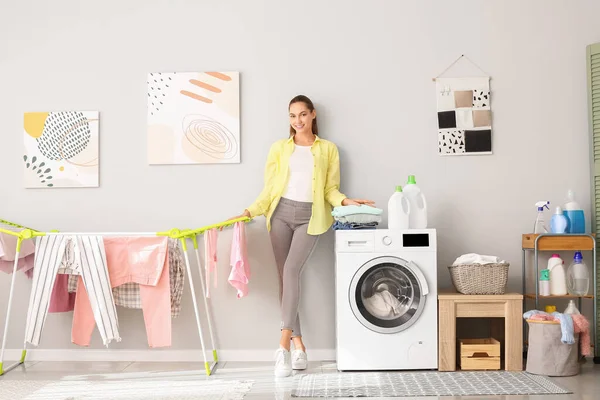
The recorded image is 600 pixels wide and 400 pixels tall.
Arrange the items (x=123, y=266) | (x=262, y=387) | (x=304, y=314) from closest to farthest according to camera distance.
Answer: (x=262, y=387)
(x=123, y=266)
(x=304, y=314)

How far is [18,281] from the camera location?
14.1ft

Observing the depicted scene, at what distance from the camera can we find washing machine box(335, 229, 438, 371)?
3.76 metres

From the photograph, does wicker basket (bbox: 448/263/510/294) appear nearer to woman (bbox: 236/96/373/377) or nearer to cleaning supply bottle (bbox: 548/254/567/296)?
cleaning supply bottle (bbox: 548/254/567/296)

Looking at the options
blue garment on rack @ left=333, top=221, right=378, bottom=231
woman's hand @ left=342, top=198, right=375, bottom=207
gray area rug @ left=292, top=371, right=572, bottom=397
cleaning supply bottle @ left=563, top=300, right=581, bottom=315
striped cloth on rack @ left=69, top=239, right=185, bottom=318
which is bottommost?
gray area rug @ left=292, top=371, right=572, bottom=397

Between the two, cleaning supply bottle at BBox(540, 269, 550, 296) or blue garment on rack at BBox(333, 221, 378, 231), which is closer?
blue garment on rack at BBox(333, 221, 378, 231)

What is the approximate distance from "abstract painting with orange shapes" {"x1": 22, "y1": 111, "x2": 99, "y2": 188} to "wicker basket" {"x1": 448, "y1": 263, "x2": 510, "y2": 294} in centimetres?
236

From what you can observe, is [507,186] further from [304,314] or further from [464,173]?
[304,314]

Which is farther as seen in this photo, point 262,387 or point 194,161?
point 194,161

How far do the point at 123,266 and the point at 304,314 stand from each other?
3.81ft

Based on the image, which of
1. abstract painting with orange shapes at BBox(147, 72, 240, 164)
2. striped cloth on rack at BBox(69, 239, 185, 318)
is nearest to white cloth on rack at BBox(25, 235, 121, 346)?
striped cloth on rack at BBox(69, 239, 185, 318)

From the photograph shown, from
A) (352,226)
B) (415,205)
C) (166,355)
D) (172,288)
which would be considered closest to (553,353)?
(415,205)

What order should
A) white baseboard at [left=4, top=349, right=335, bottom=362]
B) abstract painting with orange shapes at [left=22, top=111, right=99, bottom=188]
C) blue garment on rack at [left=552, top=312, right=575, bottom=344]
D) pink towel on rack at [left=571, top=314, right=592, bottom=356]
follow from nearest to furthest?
blue garment on rack at [left=552, top=312, right=575, bottom=344], pink towel on rack at [left=571, top=314, right=592, bottom=356], white baseboard at [left=4, top=349, right=335, bottom=362], abstract painting with orange shapes at [left=22, top=111, right=99, bottom=188]

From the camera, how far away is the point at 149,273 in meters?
3.78

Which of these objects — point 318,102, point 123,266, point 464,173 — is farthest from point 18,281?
point 464,173
